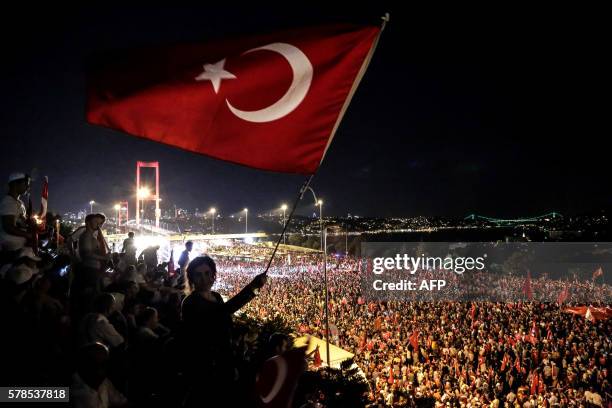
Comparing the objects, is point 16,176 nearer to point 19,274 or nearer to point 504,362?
point 19,274

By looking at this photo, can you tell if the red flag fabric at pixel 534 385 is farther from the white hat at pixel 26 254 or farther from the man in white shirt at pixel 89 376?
the white hat at pixel 26 254

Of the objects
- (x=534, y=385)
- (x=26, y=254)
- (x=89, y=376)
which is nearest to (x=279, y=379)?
(x=89, y=376)

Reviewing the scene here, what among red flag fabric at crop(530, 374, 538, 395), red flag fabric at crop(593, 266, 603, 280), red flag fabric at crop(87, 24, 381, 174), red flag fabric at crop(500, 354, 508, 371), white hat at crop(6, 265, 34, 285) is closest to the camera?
red flag fabric at crop(87, 24, 381, 174)

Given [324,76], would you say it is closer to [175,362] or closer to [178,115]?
[178,115]

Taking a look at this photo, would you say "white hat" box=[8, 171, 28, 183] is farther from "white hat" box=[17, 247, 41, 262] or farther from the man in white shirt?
the man in white shirt

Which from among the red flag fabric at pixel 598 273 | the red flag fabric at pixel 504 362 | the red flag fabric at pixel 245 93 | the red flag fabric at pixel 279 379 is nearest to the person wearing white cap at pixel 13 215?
the red flag fabric at pixel 245 93

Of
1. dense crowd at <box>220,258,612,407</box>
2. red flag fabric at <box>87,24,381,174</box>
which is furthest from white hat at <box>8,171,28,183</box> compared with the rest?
Answer: dense crowd at <box>220,258,612,407</box>

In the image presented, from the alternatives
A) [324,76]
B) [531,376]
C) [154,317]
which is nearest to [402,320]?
[531,376]

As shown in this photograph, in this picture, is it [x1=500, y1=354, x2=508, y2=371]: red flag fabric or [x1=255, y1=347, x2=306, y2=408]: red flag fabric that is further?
[x1=500, y1=354, x2=508, y2=371]: red flag fabric
